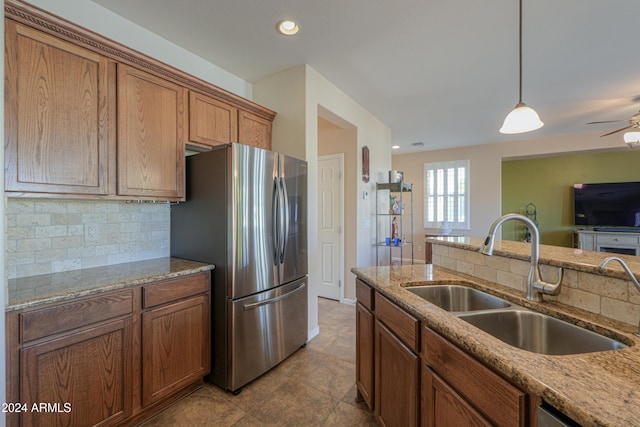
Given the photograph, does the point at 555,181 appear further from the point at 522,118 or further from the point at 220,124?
the point at 220,124

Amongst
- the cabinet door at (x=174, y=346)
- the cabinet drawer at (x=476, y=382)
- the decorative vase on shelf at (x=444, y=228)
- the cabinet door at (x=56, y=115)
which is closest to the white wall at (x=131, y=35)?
the cabinet door at (x=56, y=115)

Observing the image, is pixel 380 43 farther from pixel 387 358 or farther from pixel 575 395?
pixel 575 395

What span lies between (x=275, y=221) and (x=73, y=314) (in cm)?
129

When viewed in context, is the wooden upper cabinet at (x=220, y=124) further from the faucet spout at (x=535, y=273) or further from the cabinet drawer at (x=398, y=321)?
the faucet spout at (x=535, y=273)

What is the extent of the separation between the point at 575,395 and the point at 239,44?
283 centimetres

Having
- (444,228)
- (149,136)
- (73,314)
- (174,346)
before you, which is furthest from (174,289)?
(444,228)

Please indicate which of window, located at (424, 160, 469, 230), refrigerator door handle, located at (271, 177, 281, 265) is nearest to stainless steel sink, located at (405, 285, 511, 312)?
refrigerator door handle, located at (271, 177, 281, 265)

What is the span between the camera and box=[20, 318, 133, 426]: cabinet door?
4.18 ft

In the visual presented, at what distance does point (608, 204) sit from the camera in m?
5.31

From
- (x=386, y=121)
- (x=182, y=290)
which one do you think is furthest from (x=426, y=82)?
(x=182, y=290)

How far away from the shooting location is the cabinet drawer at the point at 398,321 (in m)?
1.20

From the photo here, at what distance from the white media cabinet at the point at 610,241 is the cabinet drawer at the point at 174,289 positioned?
6841 millimetres

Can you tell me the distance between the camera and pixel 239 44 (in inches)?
92.6

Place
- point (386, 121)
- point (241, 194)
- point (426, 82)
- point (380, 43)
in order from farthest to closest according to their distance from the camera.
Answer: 1. point (386, 121)
2. point (426, 82)
3. point (380, 43)
4. point (241, 194)
